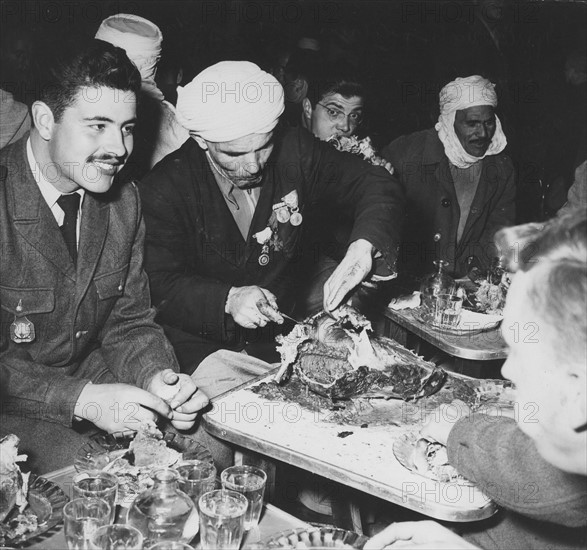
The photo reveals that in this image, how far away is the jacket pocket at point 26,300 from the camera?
2633mm

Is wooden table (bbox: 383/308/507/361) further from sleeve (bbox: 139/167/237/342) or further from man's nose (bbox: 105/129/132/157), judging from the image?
man's nose (bbox: 105/129/132/157)

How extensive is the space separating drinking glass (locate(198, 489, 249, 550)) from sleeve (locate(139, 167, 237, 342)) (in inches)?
60.9

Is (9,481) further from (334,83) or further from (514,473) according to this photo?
(334,83)

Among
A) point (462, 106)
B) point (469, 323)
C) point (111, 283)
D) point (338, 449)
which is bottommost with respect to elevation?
point (338, 449)

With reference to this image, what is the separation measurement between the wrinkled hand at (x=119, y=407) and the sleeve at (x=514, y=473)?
109 cm

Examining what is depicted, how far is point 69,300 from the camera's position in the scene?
2773 mm

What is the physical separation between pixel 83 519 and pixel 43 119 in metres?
A: 1.73

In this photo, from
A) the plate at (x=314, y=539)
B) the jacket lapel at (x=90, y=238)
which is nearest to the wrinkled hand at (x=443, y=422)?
the plate at (x=314, y=539)

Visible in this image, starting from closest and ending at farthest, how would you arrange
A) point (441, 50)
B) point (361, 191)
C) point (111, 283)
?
1. point (111, 283)
2. point (361, 191)
3. point (441, 50)

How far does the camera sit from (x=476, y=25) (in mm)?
7879

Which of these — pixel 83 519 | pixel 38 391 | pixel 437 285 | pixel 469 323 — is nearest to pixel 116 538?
pixel 83 519

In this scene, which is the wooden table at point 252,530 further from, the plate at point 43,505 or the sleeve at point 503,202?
the sleeve at point 503,202

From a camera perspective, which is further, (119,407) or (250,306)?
(250,306)

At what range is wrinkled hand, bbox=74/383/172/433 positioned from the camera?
7.51 feet
